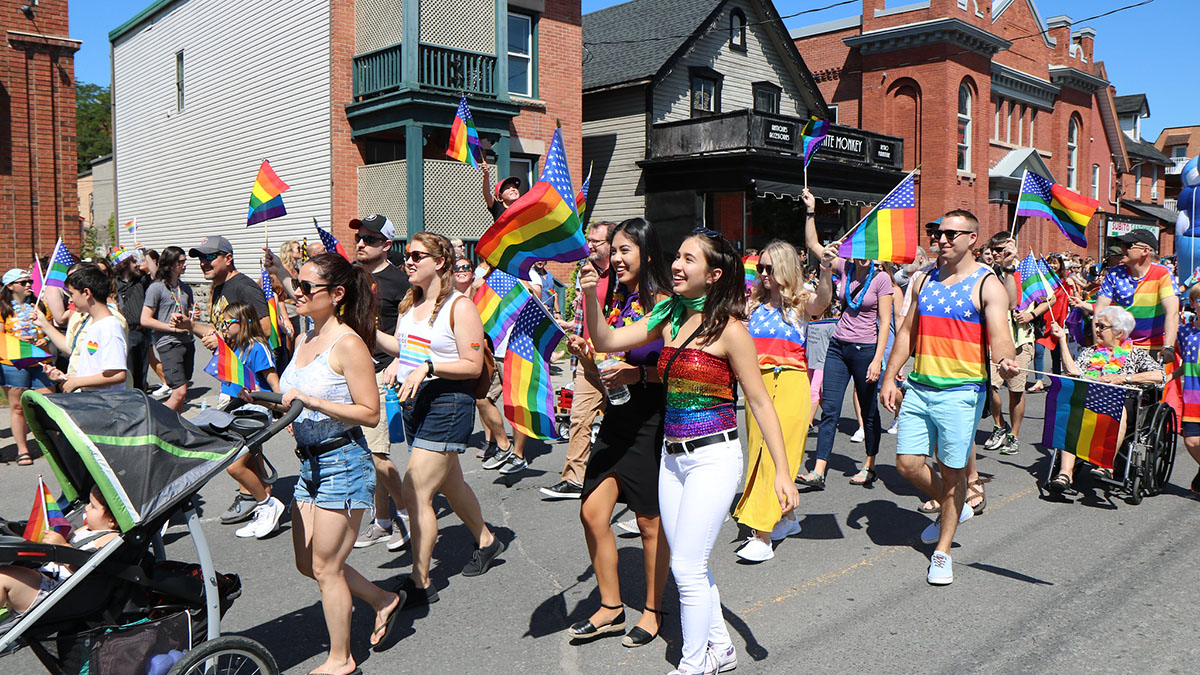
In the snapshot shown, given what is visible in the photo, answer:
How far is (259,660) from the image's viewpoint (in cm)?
333

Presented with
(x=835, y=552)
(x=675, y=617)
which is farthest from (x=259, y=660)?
(x=835, y=552)

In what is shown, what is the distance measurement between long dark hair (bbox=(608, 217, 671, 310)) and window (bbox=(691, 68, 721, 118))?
19.6 meters

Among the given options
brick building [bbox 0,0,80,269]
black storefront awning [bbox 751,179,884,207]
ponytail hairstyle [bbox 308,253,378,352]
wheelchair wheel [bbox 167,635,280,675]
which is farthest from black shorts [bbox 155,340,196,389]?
black storefront awning [bbox 751,179,884,207]

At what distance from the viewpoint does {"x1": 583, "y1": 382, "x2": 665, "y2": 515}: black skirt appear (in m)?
4.11

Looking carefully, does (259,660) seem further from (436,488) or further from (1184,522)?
(1184,522)

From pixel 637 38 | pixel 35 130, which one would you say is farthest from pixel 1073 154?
pixel 35 130

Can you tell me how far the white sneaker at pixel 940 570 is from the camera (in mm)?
4973

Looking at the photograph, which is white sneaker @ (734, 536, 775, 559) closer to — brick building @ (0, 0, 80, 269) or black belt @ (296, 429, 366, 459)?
black belt @ (296, 429, 366, 459)

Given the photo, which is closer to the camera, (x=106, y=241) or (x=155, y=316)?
(x=155, y=316)

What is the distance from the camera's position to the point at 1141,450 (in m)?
6.67

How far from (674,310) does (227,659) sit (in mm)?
2211

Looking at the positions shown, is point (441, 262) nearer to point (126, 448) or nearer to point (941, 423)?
point (126, 448)

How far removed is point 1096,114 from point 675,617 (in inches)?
1599

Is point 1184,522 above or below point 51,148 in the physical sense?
below
